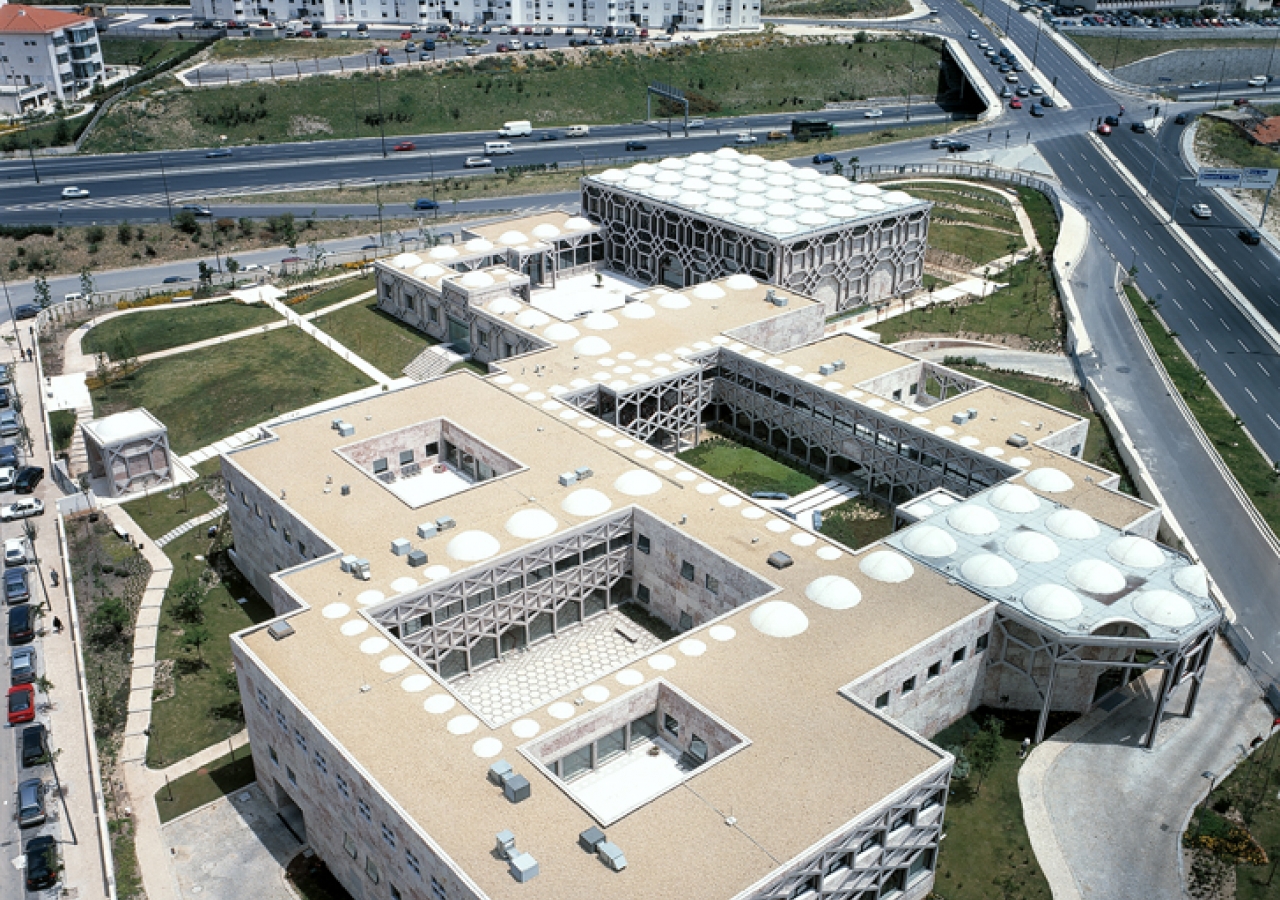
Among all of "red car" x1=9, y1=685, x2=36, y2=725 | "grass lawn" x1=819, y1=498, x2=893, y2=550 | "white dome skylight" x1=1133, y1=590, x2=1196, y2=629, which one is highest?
A: "white dome skylight" x1=1133, y1=590, x2=1196, y2=629

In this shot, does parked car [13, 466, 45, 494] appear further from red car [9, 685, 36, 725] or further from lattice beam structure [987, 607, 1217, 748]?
lattice beam structure [987, 607, 1217, 748]

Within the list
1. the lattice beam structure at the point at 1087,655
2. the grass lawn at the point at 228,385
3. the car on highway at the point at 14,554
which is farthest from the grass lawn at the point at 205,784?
the lattice beam structure at the point at 1087,655

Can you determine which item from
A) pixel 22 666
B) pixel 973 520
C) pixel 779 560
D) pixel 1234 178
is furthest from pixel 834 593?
pixel 1234 178

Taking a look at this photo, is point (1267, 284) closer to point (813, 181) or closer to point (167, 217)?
point (813, 181)

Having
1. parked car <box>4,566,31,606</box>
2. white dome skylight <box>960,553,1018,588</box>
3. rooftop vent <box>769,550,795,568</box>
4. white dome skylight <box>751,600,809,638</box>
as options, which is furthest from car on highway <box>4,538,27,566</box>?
white dome skylight <box>960,553,1018,588</box>

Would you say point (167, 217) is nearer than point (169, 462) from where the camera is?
No

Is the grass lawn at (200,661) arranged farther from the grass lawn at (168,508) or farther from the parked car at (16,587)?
the parked car at (16,587)

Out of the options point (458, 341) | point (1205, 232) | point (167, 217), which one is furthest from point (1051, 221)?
point (167, 217)
